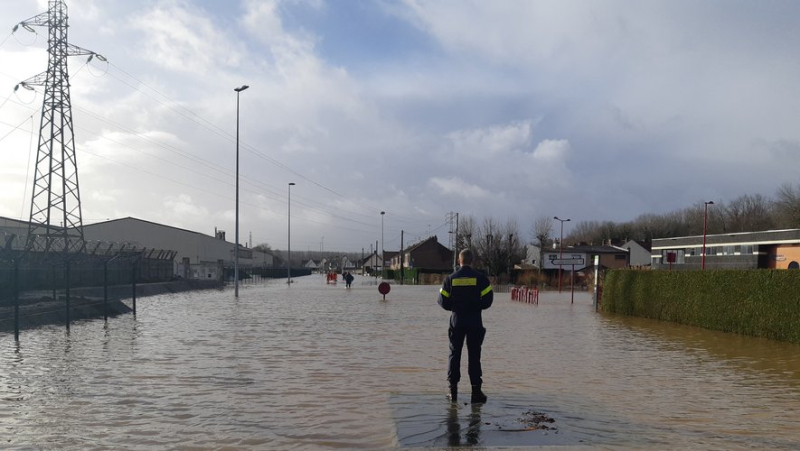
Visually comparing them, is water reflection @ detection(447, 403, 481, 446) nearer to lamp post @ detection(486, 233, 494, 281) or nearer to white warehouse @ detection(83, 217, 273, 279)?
white warehouse @ detection(83, 217, 273, 279)

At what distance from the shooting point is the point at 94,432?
7.02m

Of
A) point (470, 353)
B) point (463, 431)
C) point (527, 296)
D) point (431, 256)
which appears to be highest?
point (431, 256)

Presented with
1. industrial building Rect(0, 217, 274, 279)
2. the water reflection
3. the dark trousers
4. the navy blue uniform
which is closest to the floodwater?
the water reflection

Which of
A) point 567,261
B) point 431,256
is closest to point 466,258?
point 567,261

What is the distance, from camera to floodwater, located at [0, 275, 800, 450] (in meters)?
6.93

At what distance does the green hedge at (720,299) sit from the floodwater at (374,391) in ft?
2.31

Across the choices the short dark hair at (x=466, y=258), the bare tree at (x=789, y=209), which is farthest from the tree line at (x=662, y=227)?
the short dark hair at (x=466, y=258)

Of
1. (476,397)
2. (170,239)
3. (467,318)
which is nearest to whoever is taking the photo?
(476,397)

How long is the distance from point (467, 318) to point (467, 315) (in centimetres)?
4

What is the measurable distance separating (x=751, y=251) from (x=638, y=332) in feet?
175

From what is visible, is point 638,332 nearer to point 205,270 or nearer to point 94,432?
point 94,432

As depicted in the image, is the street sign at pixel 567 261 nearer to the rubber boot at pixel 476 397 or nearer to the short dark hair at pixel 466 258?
the short dark hair at pixel 466 258

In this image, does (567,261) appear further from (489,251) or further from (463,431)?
(489,251)

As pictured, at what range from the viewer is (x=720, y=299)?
20172mm
